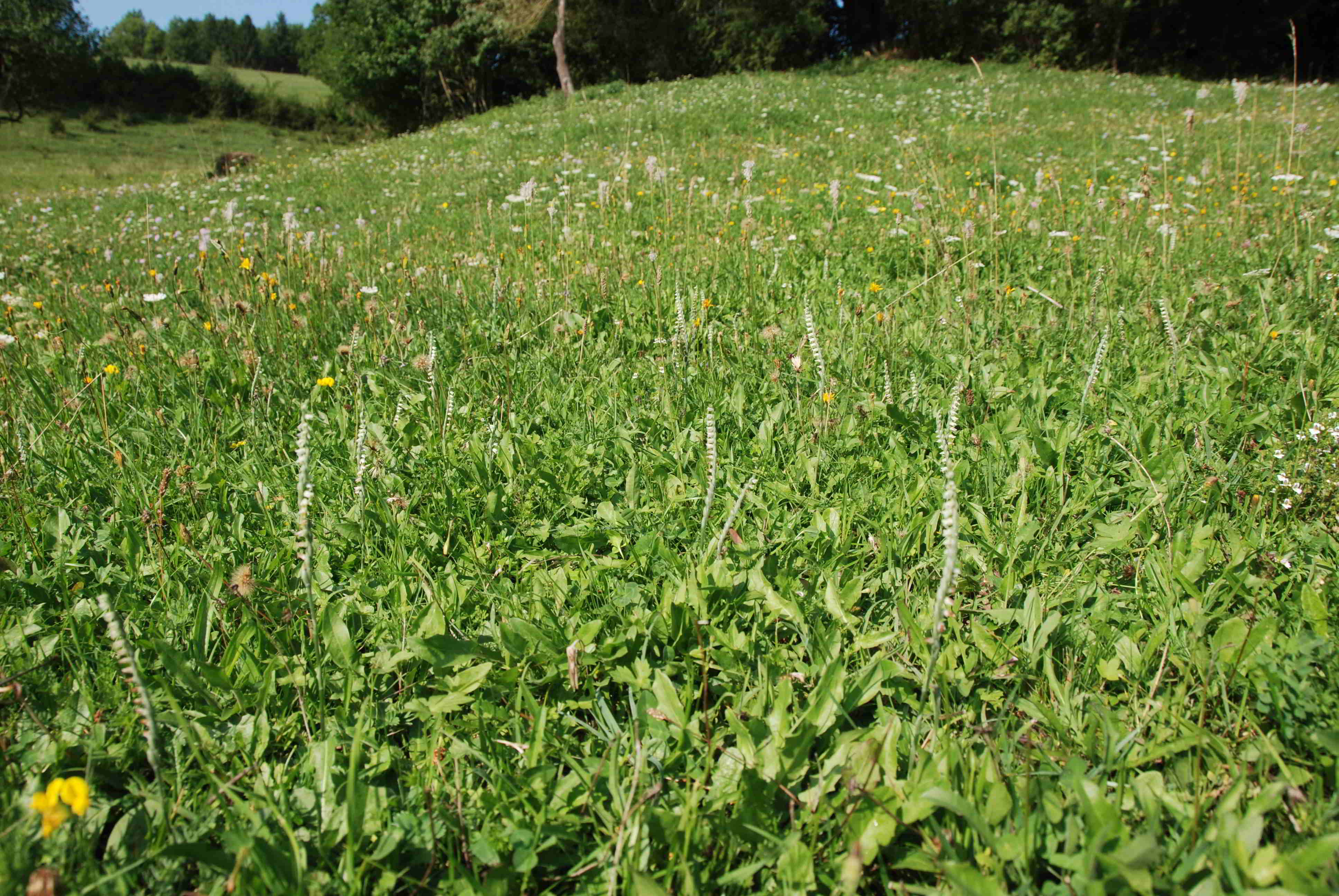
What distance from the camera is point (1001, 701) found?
1.41 m

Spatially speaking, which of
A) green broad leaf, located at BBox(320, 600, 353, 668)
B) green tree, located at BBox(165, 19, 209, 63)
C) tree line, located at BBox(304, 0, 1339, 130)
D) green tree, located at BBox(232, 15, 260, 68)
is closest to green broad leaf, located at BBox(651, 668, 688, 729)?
green broad leaf, located at BBox(320, 600, 353, 668)

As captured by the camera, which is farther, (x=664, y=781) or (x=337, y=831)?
(x=664, y=781)

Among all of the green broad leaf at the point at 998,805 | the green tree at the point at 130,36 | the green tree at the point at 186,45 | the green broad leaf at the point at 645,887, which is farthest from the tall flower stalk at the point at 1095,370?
the green tree at the point at 186,45

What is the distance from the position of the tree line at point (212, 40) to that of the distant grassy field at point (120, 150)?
44810 millimetres

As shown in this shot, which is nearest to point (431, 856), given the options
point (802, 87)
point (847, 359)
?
point (847, 359)

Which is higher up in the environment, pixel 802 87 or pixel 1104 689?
pixel 802 87

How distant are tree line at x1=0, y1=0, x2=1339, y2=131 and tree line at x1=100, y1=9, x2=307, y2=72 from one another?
43574 mm

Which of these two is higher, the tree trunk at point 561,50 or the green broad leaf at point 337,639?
the tree trunk at point 561,50

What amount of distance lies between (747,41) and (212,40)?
256 feet

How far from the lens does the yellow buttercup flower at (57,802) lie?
0.91 metres

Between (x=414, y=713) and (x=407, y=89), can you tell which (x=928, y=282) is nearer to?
(x=414, y=713)

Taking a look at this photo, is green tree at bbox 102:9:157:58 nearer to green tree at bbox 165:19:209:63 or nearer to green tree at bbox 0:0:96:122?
green tree at bbox 165:19:209:63

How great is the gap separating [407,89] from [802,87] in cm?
2285

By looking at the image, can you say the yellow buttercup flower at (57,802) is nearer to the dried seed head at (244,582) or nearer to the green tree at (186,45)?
the dried seed head at (244,582)
